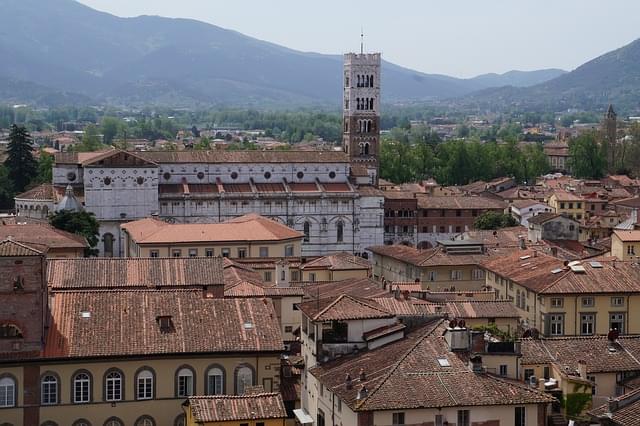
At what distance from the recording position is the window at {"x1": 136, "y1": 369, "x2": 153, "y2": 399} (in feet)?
133

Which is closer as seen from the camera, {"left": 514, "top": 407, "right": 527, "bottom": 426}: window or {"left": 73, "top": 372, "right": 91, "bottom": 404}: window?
{"left": 514, "top": 407, "right": 527, "bottom": 426}: window

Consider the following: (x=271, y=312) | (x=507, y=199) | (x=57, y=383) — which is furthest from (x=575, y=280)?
(x=507, y=199)

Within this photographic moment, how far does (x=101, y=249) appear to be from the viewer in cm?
9512

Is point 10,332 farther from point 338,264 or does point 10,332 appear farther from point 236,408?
point 338,264

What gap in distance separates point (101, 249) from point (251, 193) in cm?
1384

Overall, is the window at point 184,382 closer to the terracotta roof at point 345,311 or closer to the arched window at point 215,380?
the arched window at point 215,380

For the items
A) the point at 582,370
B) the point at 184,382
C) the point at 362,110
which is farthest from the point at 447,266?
the point at 362,110

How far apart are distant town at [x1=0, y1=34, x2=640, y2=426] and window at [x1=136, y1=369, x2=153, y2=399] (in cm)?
5

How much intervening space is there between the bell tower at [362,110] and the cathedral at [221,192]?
386 inches

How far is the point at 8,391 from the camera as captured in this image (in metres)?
39.5

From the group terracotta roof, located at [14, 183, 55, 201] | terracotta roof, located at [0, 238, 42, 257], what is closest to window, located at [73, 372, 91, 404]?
terracotta roof, located at [0, 238, 42, 257]

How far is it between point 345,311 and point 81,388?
8.98m

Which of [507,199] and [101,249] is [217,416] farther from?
[507,199]

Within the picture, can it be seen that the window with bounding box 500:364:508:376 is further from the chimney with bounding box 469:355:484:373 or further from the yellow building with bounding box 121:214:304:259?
the yellow building with bounding box 121:214:304:259
